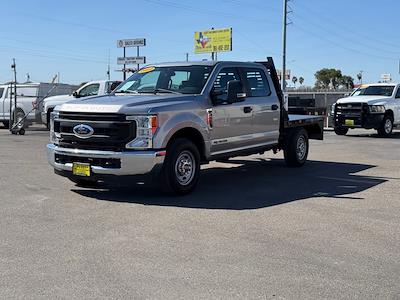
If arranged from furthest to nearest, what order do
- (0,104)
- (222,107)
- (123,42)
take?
(123,42), (0,104), (222,107)

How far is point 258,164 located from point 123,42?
29.1 meters

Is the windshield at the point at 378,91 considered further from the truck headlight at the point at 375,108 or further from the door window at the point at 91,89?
the door window at the point at 91,89

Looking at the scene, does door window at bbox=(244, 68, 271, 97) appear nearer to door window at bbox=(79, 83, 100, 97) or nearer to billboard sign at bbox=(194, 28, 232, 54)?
door window at bbox=(79, 83, 100, 97)

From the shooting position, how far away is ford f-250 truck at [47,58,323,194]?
7.55 meters

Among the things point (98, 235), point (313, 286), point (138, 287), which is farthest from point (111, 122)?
point (313, 286)

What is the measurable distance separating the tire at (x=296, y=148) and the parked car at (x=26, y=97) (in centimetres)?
1308

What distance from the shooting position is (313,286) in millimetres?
4492

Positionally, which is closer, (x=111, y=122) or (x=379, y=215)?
(x=379, y=215)

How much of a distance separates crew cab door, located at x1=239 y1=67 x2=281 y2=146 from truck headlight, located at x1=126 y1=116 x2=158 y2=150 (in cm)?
261

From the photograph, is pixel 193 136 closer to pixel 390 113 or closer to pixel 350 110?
pixel 350 110

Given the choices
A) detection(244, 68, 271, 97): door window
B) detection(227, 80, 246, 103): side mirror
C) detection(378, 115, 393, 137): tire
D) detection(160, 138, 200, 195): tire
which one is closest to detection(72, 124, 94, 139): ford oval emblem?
detection(160, 138, 200, 195): tire

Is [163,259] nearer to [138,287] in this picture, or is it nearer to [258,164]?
[138,287]

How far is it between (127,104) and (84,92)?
1366cm

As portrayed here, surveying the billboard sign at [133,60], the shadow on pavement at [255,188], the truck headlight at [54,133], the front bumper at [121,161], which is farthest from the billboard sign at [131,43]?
the front bumper at [121,161]
